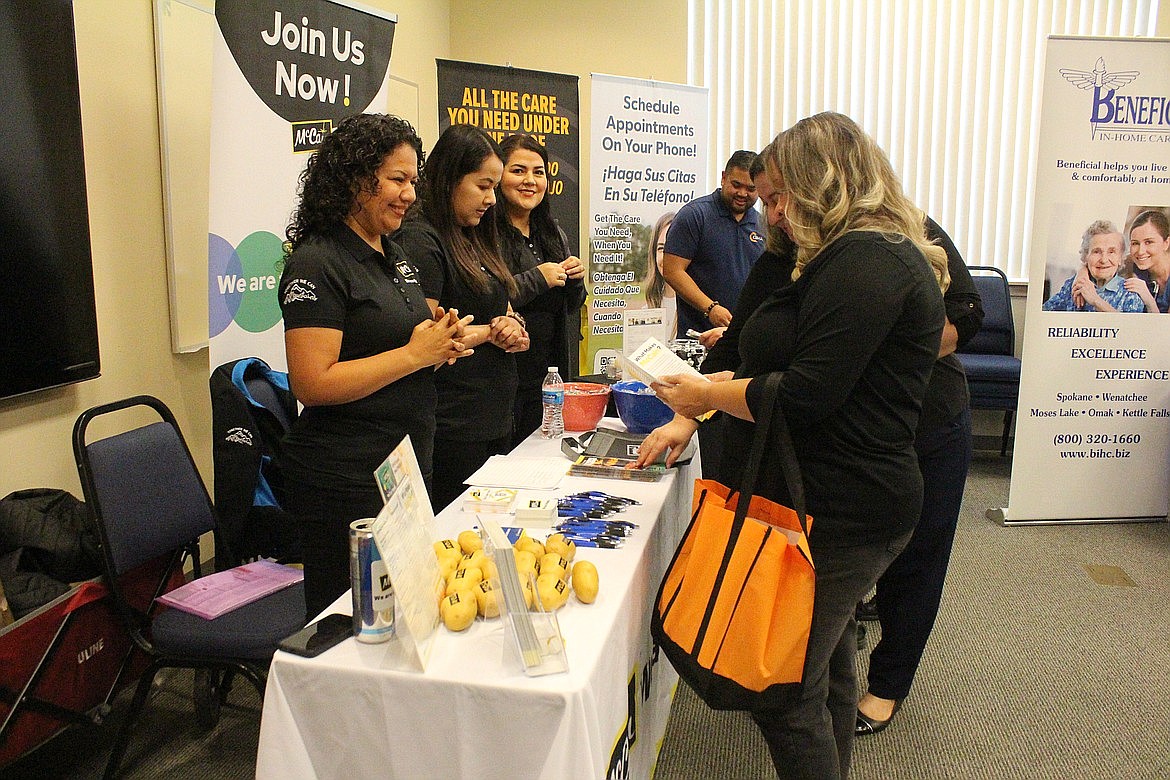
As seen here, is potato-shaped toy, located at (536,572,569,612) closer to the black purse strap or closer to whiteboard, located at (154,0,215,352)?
the black purse strap

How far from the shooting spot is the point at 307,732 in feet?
4.15

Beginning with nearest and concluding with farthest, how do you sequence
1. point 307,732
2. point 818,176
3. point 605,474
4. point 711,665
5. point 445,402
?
point 307,732, point 711,665, point 818,176, point 605,474, point 445,402

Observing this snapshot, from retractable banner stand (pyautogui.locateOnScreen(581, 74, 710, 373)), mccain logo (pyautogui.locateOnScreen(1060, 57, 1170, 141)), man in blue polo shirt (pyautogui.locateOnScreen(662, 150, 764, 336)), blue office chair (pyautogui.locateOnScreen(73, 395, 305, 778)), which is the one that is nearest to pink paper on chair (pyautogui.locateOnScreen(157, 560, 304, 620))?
blue office chair (pyautogui.locateOnScreen(73, 395, 305, 778))

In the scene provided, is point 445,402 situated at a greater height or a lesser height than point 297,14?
lesser

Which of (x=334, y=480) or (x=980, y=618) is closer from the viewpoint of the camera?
(x=334, y=480)

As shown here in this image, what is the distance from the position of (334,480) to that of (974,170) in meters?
4.78

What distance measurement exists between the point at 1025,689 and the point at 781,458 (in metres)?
1.61

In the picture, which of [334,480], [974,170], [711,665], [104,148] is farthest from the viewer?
[974,170]

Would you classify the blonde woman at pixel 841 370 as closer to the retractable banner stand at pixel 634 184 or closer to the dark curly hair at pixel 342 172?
the dark curly hair at pixel 342 172

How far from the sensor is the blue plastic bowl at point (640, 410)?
7.57ft

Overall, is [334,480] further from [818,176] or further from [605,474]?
[818,176]

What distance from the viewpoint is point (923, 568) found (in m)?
2.19

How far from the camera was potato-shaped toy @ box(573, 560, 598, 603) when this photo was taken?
138 cm

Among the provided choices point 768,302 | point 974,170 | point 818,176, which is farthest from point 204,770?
point 974,170
